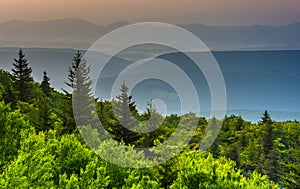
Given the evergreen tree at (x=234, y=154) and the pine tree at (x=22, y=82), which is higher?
the pine tree at (x=22, y=82)

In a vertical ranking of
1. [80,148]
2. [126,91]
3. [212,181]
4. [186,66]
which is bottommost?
[212,181]

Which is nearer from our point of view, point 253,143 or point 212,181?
point 212,181

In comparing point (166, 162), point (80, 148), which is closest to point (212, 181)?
point (166, 162)

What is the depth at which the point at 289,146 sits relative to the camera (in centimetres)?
8512

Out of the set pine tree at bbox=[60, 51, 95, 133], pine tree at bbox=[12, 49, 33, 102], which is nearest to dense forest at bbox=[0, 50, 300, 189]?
pine tree at bbox=[12, 49, 33, 102]

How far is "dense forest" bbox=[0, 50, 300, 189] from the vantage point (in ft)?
69.0

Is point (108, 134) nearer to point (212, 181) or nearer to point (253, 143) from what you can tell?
point (212, 181)

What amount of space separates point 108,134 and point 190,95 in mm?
19134

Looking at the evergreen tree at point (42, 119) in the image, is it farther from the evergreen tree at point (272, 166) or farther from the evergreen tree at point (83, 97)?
the evergreen tree at point (272, 166)

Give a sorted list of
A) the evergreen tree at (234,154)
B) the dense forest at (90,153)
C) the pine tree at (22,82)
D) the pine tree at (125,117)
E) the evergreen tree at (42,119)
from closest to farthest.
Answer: the dense forest at (90,153) < the pine tree at (125,117) < the evergreen tree at (42,119) < the pine tree at (22,82) < the evergreen tree at (234,154)

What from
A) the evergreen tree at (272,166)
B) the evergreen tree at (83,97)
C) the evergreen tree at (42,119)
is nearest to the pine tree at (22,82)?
the evergreen tree at (42,119)

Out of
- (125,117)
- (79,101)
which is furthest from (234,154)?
(79,101)

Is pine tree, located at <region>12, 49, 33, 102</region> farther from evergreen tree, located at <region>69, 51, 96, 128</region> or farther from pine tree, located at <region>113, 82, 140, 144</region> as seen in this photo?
pine tree, located at <region>113, 82, 140, 144</region>

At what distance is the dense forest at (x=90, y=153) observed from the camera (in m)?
21.0
